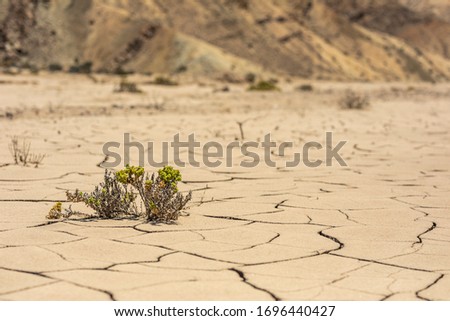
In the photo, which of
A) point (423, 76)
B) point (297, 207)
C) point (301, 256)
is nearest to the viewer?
point (301, 256)

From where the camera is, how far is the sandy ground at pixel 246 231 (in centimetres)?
333

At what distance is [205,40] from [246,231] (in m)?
31.1

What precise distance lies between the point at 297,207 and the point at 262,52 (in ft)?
101

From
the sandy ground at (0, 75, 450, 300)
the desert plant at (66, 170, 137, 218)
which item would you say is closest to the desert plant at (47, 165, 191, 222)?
the desert plant at (66, 170, 137, 218)

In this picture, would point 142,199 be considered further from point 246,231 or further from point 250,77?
point 250,77

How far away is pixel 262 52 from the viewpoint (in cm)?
3547

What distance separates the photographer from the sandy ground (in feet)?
10.9

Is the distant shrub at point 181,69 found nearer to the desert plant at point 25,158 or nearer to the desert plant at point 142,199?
the desert plant at point 25,158

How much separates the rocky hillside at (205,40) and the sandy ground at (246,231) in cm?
1950

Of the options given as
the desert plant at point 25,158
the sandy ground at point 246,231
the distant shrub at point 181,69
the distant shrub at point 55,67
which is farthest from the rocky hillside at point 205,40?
the desert plant at point 25,158

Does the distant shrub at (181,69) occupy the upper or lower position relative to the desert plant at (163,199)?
upper

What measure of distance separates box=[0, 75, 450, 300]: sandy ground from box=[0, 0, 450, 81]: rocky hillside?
19504mm
